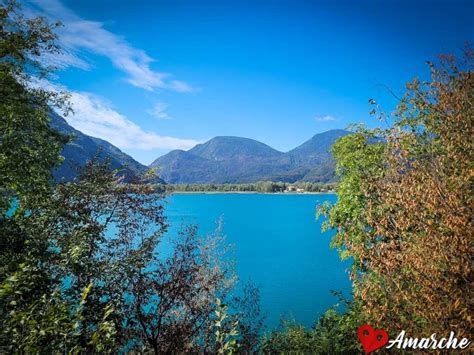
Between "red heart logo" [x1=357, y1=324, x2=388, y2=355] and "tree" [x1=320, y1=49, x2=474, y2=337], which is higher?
"tree" [x1=320, y1=49, x2=474, y2=337]

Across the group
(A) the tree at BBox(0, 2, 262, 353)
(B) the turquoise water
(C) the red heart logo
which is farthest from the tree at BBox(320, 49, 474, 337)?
(B) the turquoise water

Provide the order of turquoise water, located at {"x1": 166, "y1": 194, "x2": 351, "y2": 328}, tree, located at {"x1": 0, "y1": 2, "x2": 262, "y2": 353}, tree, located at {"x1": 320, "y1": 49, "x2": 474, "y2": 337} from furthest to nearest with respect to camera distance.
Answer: turquoise water, located at {"x1": 166, "y1": 194, "x2": 351, "y2": 328} → tree, located at {"x1": 0, "y1": 2, "x2": 262, "y2": 353} → tree, located at {"x1": 320, "y1": 49, "x2": 474, "y2": 337}

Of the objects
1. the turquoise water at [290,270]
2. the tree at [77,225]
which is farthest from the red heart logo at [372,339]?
the turquoise water at [290,270]

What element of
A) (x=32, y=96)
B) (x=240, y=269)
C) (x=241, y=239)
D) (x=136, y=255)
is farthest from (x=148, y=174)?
(x=241, y=239)

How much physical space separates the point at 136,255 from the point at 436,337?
22.3 ft

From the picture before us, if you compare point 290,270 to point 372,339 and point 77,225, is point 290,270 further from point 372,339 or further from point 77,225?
point 372,339

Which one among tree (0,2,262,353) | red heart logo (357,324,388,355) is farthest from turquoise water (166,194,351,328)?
red heart logo (357,324,388,355)

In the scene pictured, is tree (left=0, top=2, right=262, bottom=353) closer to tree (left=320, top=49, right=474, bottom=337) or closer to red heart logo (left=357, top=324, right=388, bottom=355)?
red heart logo (left=357, top=324, right=388, bottom=355)

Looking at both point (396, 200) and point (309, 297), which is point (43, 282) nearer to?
point (396, 200)

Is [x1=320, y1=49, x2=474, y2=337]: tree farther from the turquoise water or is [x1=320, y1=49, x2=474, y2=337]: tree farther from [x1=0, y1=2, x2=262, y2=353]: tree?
the turquoise water

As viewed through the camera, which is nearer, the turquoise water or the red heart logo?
the red heart logo

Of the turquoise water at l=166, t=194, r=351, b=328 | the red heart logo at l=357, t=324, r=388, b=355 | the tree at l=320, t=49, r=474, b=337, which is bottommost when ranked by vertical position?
the turquoise water at l=166, t=194, r=351, b=328

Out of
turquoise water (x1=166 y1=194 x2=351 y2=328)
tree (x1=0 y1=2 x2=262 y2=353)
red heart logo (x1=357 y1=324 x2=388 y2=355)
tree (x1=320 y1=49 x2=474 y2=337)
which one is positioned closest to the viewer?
tree (x1=320 y1=49 x2=474 y2=337)

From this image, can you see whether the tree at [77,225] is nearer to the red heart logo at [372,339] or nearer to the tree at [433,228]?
the red heart logo at [372,339]
